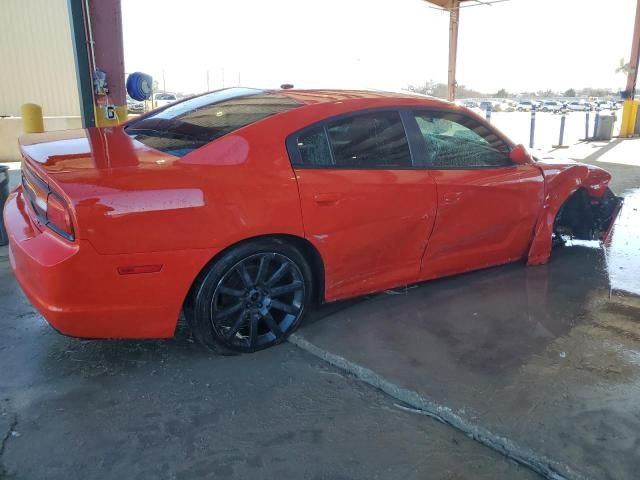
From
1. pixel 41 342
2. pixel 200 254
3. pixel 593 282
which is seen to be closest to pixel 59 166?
pixel 200 254

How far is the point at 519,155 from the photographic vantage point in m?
3.83

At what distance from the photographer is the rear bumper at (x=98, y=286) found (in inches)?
91.7

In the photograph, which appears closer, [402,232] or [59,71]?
[402,232]

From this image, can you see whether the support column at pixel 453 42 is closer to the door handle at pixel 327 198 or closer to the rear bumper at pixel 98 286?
the door handle at pixel 327 198

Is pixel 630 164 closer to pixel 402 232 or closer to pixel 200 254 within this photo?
pixel 402 232

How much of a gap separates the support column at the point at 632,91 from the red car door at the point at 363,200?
16.0m

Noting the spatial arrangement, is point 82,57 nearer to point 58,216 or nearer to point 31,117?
point 31,117

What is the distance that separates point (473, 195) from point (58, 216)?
253 cm

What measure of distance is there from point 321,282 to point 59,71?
16502 millimetres

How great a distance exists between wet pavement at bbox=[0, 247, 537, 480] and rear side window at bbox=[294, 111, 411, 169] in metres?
1.12

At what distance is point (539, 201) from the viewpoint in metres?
4.02

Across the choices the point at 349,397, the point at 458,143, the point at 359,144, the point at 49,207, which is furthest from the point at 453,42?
the point at 49,207

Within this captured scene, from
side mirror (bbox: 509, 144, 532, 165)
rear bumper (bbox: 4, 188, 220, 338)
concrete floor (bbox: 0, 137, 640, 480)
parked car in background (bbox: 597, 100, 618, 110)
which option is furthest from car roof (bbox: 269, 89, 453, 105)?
parked car in background (bbox: 597, 100, 618, 110)

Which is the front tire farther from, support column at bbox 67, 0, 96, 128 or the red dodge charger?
support column at bbox 67, 0, 96, 128
